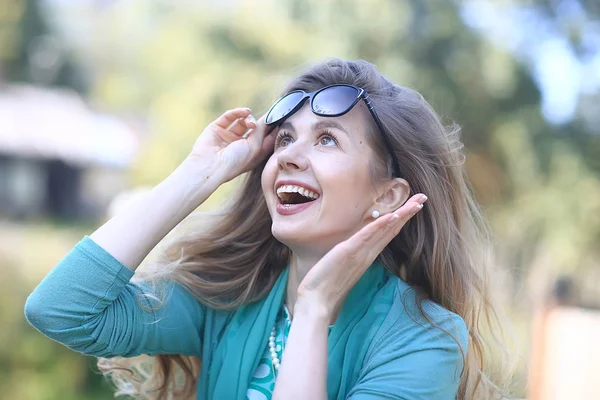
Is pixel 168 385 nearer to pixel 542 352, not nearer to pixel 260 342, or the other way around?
pixel 260 342

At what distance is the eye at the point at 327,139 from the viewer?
2.29 meters

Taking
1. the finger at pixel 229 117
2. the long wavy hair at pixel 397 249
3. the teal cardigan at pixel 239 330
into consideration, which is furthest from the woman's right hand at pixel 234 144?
the teal cardigan at pixel 239 330

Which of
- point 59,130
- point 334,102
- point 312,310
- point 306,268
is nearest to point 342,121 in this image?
point 334,102

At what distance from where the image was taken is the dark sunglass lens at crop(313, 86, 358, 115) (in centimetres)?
229

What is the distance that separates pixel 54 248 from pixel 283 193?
16.2 ft

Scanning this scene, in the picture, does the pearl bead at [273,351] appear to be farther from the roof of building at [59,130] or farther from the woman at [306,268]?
the roof of building at [59,130]

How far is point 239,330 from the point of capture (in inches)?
93.4

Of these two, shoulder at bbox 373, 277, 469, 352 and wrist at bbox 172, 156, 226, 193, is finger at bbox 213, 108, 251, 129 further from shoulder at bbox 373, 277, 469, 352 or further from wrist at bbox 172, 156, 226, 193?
shoulder at bbox 373, 277, 469, 352

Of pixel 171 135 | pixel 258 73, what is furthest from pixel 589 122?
pixel 171 135

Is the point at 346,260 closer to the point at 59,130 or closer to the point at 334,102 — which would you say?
the point at 334,102

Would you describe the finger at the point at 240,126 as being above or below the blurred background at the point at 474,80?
below

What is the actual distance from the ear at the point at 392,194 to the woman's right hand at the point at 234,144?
50 cm

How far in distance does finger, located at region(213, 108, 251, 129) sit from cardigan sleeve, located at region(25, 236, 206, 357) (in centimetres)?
63

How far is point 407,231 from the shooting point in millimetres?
2471
